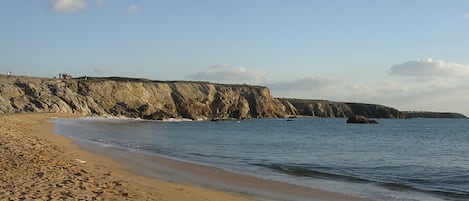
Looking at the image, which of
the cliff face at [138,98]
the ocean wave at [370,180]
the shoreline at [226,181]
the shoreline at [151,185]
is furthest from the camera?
the cliff face at [138,98]

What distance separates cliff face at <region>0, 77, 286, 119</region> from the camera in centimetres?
9088

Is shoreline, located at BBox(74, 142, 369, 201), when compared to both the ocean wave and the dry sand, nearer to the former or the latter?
the dry sand

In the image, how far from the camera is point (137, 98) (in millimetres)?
115875

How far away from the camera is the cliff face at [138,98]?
90875 millimetres

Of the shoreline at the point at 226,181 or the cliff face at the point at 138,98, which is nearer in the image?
the shoreline at the point at 226,181

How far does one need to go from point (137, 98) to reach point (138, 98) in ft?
1.04

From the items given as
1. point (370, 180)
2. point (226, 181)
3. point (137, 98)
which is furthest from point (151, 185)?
point (137, 98)

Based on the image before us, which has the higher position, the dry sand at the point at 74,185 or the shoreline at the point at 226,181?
the dry sand at the point at 74,185

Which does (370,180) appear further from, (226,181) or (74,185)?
(74,185)

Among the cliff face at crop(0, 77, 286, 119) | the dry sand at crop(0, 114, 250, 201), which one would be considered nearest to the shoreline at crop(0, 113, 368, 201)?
the dry sand at crop(0, 114, 250, 201)

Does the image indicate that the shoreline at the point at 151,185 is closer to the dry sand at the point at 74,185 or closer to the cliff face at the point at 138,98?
the dry sand at the point at 74,185

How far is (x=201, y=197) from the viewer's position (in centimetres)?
1267

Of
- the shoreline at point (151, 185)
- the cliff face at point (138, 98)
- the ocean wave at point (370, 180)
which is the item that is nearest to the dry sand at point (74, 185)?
the shoreline at point (151, 185)

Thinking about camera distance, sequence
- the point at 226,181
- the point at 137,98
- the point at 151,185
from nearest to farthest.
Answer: the point at 151,185, the point at 226,181, the point at 137,98
